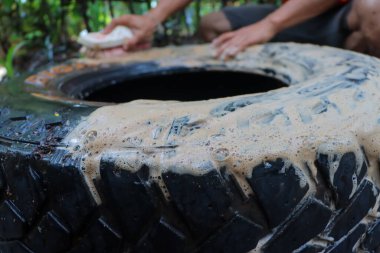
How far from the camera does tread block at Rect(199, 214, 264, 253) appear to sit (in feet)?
2.13

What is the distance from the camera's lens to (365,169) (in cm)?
71

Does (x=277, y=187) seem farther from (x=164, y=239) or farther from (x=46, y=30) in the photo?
(x=46, y=30)

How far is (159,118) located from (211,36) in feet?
4.91

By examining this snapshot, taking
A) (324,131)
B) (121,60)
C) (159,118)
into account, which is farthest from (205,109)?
(121,60)

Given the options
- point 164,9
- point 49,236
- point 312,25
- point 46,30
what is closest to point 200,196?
point 49,236

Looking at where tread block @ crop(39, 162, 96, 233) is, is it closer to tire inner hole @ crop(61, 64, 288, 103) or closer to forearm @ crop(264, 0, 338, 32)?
tire inner hole @ crop(61, 64, 288, 103)

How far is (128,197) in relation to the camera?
656 mm

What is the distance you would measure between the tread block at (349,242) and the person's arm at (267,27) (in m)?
0.78

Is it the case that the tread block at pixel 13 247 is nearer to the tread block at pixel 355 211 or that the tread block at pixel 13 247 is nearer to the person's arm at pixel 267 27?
the tread block at pixel 355 211

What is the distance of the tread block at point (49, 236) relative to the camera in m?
0.71

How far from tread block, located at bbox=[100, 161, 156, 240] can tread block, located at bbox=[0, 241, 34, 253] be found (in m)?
0.20

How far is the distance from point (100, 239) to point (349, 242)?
39cm

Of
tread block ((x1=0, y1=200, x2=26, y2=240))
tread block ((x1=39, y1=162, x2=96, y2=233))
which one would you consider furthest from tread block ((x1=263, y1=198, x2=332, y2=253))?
tread block ((x1=0, y1=200, x2=26, y2=240))

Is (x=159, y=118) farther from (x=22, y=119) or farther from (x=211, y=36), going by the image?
(x=211, y=36)
